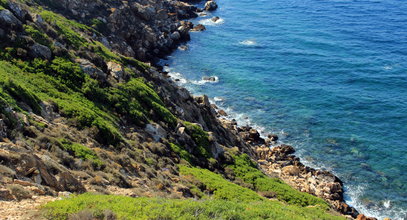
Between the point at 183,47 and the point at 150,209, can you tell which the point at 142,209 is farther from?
the point at 183,47

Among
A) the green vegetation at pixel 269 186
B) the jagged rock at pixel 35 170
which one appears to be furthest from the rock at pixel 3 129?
the green vegetation at pixel 269 186

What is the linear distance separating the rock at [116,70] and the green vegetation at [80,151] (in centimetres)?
1554

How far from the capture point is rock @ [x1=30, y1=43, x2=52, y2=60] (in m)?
31.5

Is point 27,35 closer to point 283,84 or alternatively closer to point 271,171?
point 271,171

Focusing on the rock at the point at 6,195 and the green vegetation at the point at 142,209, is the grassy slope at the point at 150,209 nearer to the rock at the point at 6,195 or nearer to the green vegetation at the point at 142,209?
the green vegetation at the point at 142,209

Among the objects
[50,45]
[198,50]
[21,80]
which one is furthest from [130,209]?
[198,50]

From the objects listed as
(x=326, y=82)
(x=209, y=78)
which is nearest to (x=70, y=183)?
(x=209, y=78)

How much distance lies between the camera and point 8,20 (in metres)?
32.0

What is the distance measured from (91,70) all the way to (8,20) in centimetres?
862

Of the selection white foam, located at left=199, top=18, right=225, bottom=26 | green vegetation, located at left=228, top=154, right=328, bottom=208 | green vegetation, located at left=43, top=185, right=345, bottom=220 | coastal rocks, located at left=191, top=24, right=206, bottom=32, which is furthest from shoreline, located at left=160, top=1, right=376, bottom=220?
white foam, located at left=199, top=18, right=225, bottom=26

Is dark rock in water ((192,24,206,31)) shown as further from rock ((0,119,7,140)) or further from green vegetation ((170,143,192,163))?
rock ((0,119,7,140))

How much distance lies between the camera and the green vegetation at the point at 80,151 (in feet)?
71.3

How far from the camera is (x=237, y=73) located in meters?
73.5

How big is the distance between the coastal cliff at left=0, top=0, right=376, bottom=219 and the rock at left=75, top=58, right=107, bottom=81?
0.39 feet
